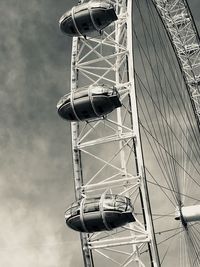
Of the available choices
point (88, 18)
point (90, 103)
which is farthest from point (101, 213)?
point (88, 18)

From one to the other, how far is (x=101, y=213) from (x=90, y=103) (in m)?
4.99

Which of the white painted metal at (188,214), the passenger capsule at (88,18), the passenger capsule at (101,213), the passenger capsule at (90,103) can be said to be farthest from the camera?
the white painted metal at (188,214)

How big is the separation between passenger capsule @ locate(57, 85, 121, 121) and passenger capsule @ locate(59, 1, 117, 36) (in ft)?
11.7

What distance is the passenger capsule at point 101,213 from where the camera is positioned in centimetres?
2045

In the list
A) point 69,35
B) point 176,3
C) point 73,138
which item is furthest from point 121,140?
point 176,3

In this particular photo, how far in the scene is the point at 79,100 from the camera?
2314cm

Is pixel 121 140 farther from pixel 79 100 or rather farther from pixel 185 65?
pixel 185 65

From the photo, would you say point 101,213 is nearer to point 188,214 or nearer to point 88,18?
point 188,214

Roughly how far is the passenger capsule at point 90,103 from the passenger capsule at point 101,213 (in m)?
4.00

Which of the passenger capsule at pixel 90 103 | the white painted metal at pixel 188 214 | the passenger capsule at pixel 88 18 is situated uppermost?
the passenger capsule at pixel 88 18

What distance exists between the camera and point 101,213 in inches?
808

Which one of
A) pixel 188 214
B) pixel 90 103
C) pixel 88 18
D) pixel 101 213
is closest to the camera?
pixel 101 213

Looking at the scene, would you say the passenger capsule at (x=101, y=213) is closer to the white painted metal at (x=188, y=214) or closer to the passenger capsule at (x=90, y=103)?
the passenger capsule at (x=90, y=103)

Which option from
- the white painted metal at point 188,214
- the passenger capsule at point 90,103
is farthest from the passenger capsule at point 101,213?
the white painted metal at point 188,214
